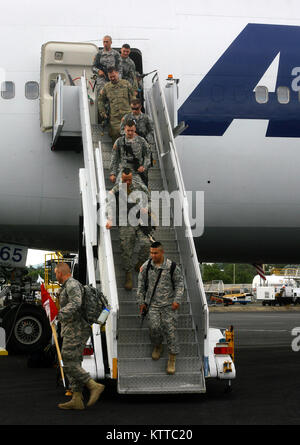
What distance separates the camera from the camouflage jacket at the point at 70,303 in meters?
8.57

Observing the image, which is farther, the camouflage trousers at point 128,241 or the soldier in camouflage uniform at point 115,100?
the soldier in camouflage uniform at point 115,100

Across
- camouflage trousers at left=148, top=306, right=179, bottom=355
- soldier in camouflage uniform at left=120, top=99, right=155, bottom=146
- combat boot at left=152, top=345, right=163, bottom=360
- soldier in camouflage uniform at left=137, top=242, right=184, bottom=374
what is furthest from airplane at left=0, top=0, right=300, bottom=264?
combat boot at left=152, top=345, right=163, bottom=360

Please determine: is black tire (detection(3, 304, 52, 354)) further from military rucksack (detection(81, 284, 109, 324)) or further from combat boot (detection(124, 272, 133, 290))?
military rucksack (detection(81, 284, 109, 324))

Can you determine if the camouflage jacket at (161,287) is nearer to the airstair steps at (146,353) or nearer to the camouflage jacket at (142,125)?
the airstair steps at (146,353)

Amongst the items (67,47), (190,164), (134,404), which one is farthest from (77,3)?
(134,404)

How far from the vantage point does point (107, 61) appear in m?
12.3

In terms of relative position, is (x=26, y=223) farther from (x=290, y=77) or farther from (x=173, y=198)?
(x=290, y=77)

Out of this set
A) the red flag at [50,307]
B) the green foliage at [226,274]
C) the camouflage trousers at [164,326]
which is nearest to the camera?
the camouflage trousers at [164,326]

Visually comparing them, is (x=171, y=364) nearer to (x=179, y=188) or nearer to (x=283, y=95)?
Result: (x=179, y=188)

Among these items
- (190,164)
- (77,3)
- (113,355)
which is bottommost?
(113,355)

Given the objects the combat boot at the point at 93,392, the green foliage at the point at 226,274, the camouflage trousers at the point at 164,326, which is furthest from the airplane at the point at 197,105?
the green foliage at the point at 226,274

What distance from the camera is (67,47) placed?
41.5 ft

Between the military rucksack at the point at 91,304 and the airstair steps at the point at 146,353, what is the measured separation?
3.12ft

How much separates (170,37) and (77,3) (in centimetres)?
186
